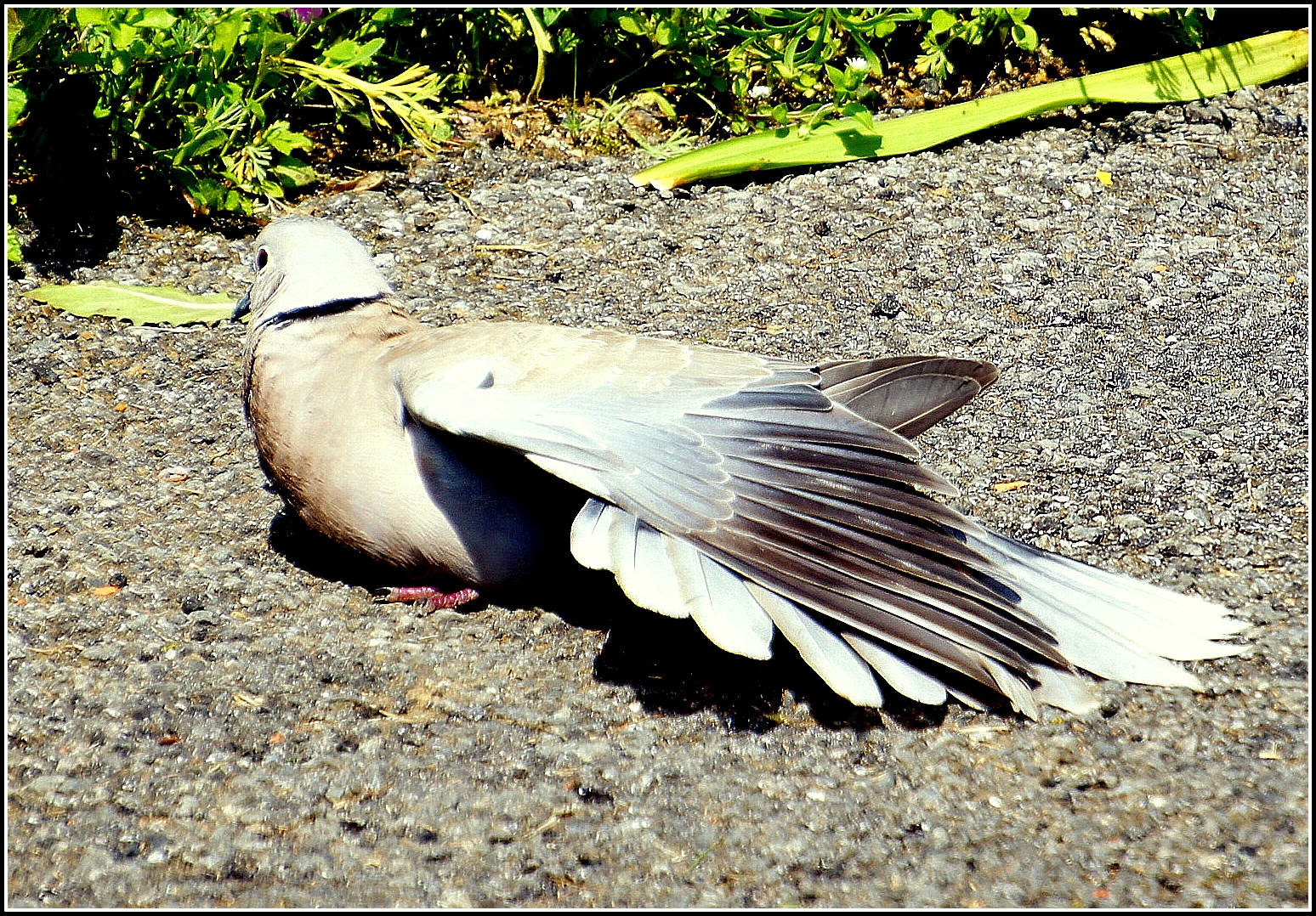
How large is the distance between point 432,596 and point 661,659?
61 cm

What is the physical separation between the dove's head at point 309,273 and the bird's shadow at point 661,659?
0.55 m

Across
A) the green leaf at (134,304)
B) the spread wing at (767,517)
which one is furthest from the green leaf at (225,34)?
the spread wing at (767,517)

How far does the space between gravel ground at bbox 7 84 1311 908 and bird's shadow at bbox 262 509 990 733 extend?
1 centimetres

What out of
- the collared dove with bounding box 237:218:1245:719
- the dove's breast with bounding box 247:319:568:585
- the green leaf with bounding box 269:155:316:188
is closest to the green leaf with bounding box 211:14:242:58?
the green leaf with bounding box 269:155:316:188

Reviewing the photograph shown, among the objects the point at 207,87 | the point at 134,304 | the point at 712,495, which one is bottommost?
the point at 134,304

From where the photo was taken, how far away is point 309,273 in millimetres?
3205

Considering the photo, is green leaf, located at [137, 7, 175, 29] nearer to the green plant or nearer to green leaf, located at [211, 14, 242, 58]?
the green plant

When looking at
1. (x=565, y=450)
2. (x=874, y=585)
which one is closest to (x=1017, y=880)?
(x=874, y=585)

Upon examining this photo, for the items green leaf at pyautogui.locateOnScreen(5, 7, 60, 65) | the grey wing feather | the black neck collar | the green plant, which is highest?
green leaf at pyautogui.locateOnScreen(5, 7, 60, 65)

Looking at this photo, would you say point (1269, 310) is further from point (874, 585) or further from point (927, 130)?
point (874, 585)

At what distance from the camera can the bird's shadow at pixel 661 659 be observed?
2.53 metres

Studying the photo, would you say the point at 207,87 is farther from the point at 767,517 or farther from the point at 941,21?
the point at 767,517

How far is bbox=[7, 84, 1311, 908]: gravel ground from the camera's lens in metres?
2.10

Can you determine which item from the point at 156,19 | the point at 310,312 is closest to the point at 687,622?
the point at 310,312
